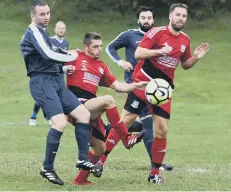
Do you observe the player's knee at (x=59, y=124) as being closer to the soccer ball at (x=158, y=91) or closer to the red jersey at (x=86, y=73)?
the red jersey at (x=86, y=73)

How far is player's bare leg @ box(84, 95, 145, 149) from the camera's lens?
8.91 metres

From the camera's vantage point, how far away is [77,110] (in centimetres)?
859

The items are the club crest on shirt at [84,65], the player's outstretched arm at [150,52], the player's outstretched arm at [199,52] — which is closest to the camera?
the player's outstretched arm at [150,52]

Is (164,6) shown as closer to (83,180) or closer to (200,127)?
(200,127)

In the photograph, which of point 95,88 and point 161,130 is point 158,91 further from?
point 95,88

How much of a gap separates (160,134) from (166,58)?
1.01 m

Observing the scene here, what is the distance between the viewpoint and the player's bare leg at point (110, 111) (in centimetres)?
891

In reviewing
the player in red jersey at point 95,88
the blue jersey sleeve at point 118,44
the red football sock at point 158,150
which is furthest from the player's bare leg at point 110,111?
the blue jersey sleeve at point 118,44

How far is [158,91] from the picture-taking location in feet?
28.9

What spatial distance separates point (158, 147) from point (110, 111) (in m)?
0.84

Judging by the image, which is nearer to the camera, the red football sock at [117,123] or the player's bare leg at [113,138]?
the red football sock at [117,123]

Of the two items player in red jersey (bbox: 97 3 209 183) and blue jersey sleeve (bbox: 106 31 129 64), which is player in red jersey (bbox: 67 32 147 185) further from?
blue jersey sleeve (bbox: 106 31 129 64)

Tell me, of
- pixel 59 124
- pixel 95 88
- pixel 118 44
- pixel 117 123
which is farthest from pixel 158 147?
pixel 118 44

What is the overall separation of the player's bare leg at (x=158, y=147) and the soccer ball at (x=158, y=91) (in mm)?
303
